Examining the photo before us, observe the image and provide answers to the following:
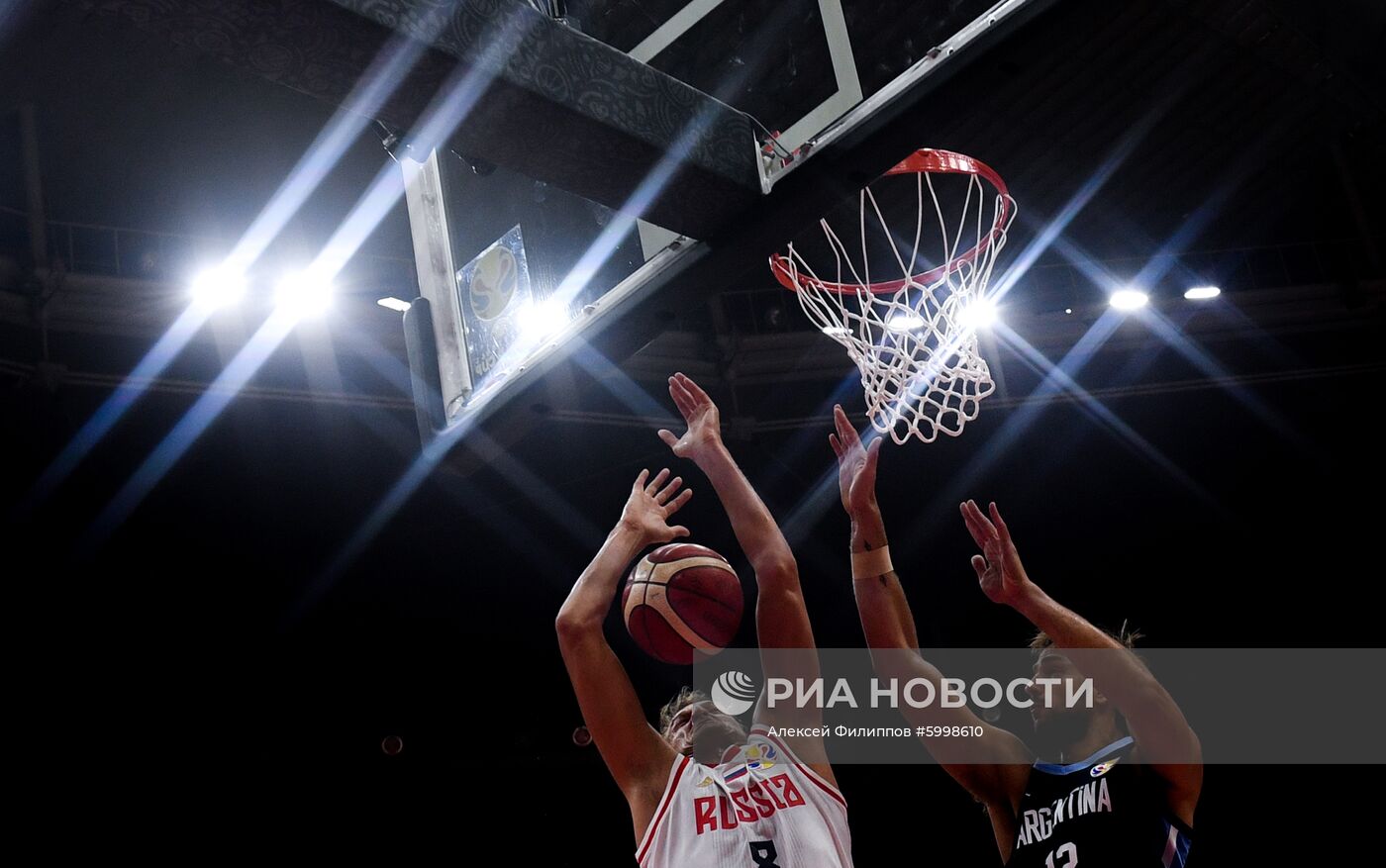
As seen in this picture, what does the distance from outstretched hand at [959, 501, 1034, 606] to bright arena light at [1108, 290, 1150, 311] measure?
6.63 meters

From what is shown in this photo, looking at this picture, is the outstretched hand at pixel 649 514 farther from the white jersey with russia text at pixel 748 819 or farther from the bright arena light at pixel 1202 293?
the bright arena light at pixel 1202 293

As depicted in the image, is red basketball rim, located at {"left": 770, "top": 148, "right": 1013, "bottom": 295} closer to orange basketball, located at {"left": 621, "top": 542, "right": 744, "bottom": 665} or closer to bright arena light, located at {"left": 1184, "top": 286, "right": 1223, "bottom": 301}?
orange basketball, located at {"left": 621, "top": 542, "right": 744, "bottom": 665}

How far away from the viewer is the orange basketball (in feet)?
9.78

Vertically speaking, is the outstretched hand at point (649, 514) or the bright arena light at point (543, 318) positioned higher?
the bright arena light at point (543, 318)

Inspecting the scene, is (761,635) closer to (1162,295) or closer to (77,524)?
(77,524)

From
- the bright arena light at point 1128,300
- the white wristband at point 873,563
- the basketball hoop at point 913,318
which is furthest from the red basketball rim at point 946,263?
the bright arena light at point 1128,300

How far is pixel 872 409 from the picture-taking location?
3.90 m

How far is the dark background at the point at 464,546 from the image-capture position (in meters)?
7.63

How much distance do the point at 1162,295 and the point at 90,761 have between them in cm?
810

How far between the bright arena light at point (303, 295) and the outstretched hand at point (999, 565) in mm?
5670

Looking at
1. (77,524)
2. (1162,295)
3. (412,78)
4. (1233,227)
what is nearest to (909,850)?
(1162,295)
